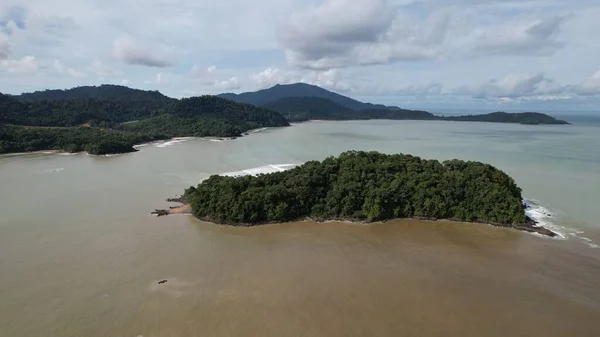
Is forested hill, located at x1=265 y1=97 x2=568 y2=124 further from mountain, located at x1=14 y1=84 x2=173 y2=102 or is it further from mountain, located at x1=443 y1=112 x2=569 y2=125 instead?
mountain, located at x1=14 y1=84 x2=173 y2=102

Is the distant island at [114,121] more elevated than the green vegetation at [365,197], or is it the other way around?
the distant island at [114,121]

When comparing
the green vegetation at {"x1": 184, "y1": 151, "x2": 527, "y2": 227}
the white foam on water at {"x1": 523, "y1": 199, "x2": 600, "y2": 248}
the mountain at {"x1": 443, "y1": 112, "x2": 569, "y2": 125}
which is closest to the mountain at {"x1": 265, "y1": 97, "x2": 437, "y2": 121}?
the mountain at {"x1": 443, "y1": 112, "x2": 569, "y2": 125}

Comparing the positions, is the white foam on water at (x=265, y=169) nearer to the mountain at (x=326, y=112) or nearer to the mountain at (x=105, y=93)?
the mountain at (x=326, y=112)

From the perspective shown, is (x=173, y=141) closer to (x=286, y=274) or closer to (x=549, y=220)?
(x=286, y=274)

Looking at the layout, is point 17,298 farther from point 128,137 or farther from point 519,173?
point 128,137

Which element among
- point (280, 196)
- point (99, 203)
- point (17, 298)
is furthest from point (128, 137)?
point (17, 298)

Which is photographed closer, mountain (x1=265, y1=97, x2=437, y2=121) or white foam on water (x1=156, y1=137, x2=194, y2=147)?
white foam on water (x1=156, y1=137, x2=194, y2=147)

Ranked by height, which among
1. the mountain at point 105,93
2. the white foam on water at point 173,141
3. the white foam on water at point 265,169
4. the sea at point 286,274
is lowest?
the sea at point 286,274

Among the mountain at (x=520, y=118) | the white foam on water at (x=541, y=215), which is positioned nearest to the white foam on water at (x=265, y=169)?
the white foam on water at (x=541, y=215)
